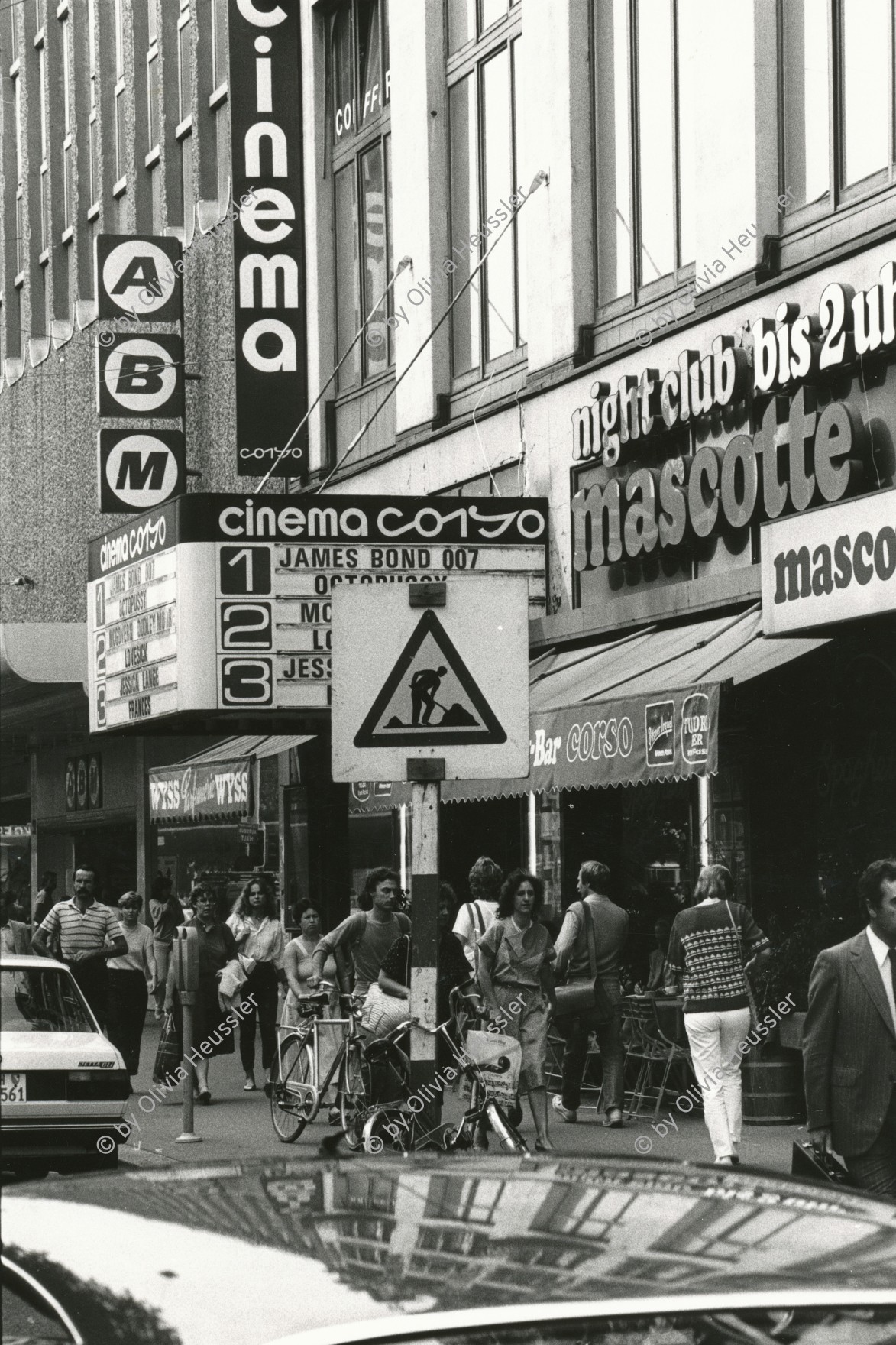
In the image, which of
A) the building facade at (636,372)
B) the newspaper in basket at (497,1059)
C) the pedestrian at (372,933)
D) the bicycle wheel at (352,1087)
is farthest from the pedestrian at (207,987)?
the newspaper in basket at (497,1059)

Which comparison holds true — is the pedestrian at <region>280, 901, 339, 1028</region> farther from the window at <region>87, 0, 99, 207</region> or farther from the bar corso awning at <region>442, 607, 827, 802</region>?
the window at <region>87, 0, 99, 207</region>

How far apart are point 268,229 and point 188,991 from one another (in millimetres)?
10664

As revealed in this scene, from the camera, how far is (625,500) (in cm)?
1634

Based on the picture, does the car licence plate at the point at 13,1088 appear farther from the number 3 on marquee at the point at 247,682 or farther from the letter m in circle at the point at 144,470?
the letter m in circle at the point at 144,470

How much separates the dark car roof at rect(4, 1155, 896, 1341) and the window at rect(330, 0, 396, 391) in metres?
19.2

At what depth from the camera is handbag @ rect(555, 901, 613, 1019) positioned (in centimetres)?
1472

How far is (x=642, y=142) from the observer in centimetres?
1694

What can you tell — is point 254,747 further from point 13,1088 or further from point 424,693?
point 424,693

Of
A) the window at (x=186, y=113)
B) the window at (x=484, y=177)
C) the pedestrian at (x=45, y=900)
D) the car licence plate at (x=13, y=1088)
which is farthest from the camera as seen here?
the window at (x=186, y=113)

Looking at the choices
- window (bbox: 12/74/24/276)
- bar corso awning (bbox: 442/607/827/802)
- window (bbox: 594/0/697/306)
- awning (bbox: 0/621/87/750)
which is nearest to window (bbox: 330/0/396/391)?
window (bbox: 594/0/697/306)

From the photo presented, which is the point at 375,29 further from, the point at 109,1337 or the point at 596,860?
the point at 109,1337

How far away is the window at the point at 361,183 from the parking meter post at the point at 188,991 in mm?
8062

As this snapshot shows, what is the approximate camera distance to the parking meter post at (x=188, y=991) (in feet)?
47.7

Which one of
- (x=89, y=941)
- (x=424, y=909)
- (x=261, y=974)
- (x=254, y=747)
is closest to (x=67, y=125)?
(x=254, y=747)
